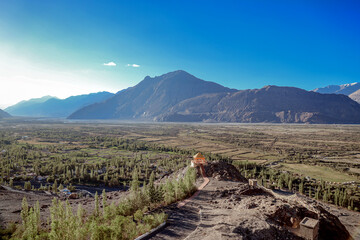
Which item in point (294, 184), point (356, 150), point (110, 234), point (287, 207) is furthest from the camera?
point (356, 150)

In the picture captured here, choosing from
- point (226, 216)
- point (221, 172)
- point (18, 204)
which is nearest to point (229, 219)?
point (226, 216)

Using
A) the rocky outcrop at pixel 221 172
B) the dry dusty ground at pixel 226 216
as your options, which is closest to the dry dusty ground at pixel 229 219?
the dry dusty ground at pixel 226 216

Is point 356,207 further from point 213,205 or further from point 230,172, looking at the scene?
point 213,205

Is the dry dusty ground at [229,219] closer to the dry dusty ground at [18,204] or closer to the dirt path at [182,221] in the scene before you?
the dirt path at [182,221]

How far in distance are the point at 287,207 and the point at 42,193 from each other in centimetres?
3423

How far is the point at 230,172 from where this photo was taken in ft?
116

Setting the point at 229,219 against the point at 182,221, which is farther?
the point at 182,221

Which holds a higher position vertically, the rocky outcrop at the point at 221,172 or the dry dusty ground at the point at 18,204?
the rocky outcrop at the point at 221,172

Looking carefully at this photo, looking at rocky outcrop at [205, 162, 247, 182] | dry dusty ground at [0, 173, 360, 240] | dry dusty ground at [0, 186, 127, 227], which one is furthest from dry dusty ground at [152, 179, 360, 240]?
dry dusty ground at [0, 186, 127, 227]

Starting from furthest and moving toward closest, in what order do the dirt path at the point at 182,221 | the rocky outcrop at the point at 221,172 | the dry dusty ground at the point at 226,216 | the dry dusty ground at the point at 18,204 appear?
the rocky outcrop at the point at 221,172
the dry dusty ground at the point at 18,204
the dirt path at the point at 182,221
the dry dusty ground at the point at 226,216

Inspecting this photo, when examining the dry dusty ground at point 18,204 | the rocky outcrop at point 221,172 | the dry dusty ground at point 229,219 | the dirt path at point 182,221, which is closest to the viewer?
the dry dusty ground at point 229,219

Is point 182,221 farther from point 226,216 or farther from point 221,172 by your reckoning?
point 221,172

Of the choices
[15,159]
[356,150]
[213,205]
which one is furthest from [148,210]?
[356,150]

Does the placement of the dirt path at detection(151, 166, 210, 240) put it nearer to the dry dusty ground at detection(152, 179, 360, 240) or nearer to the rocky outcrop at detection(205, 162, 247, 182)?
the dry dusty ground at detection(152, 179, 360, 240)
